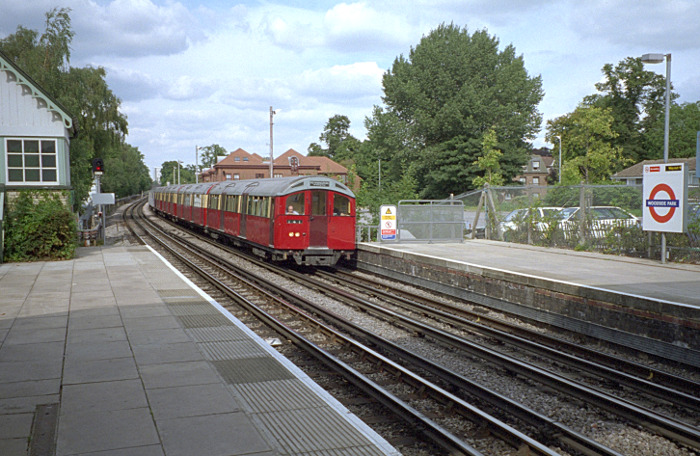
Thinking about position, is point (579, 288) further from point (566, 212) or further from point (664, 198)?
point (566, 212)

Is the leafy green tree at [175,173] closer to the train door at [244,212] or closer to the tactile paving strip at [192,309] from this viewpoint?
the train door at [244,212]

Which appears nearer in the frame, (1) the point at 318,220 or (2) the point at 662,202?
(2) the point at 662,202

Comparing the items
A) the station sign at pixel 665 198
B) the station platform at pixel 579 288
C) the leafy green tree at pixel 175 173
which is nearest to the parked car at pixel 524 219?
the station platform at pixel 579 288

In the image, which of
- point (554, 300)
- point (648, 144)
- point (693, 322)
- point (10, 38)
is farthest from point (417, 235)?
point (648, 144)

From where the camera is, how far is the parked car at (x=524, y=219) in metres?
18.5

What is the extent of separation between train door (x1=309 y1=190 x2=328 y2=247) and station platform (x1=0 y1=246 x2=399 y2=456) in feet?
20.4

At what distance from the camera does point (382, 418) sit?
6094 millimetres

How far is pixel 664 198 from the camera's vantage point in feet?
44.0

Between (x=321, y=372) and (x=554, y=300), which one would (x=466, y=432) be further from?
(x=554, y=300)

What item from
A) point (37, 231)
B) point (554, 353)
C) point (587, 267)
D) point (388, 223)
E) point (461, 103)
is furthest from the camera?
Answer: point (461, 103)

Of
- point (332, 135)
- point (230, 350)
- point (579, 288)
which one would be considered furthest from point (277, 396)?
point (332, 135)

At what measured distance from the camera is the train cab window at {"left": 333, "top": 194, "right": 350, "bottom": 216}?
17.4m

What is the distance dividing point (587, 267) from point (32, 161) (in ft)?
59.9

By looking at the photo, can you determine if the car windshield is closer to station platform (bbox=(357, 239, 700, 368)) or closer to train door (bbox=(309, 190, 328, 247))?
station platform (bbox=(357, 239, 700, 368))
